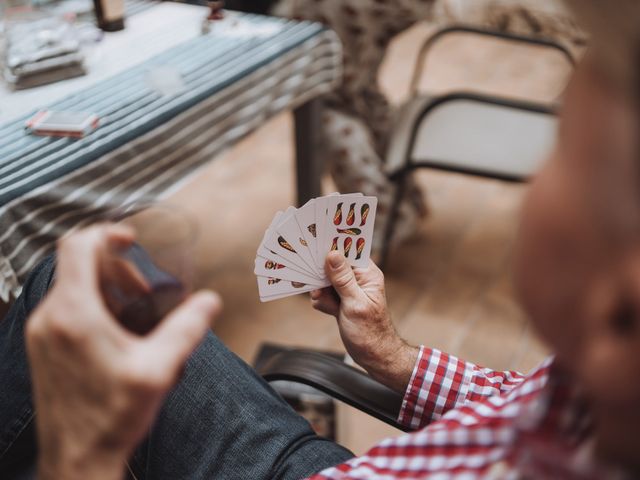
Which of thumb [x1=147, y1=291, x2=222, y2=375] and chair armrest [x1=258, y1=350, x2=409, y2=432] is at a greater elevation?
thumb [x1=147, y1=291, x2=222, y2=375]

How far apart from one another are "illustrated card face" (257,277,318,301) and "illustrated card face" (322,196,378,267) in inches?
3.3

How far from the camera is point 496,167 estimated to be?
1997mm

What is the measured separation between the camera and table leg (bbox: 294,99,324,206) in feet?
7.04

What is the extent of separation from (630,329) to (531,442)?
17 centimetres

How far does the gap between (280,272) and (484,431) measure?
1.52ft

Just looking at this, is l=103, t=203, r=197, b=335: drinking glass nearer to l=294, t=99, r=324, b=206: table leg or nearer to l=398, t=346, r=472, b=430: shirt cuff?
l=398, t=346, r=472, b=430: shirt cuff

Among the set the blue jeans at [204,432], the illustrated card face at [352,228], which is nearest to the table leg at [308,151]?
the illustrated card face at [352,228]

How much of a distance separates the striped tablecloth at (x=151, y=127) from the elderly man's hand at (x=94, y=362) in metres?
0.80

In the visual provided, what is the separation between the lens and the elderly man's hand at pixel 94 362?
49 centimetres

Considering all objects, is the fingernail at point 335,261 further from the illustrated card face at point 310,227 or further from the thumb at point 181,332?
the thumb at point 181,332

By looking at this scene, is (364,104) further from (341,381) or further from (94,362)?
(94,362)

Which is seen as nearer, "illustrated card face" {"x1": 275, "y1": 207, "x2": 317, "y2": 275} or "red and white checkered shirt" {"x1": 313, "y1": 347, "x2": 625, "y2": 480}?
"red and white checkered shirt" {"x1": 313, "y1": 347, "x2": 625, "y2": 480}

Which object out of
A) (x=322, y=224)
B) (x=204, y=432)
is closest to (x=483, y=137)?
(x=322, y=224)

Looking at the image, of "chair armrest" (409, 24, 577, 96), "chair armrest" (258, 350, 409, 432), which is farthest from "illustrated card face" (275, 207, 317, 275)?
"chair armrest" (409, 24, 577, 96)
